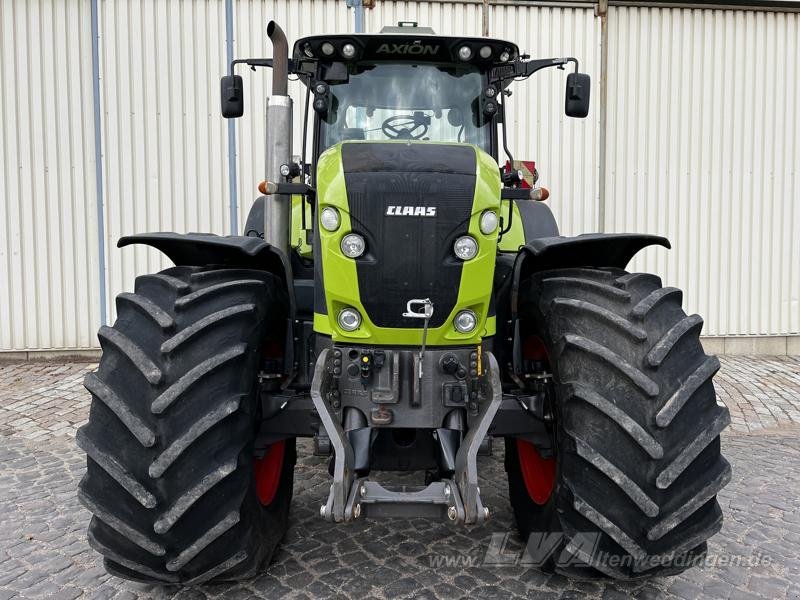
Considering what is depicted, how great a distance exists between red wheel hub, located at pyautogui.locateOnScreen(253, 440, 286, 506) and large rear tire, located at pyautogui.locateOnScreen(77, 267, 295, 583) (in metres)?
0.40

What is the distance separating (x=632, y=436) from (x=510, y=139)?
19.9 feet

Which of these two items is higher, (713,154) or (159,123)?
(159,123)

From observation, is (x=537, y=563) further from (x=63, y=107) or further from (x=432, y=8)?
(x=63, y=107)

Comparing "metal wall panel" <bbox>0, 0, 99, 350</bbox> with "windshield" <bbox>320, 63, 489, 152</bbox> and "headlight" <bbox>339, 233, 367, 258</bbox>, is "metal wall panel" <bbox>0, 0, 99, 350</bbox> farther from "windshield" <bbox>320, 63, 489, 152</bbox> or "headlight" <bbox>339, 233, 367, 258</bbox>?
"headlight" <bbox>339, 233, 367, 258</bbox>

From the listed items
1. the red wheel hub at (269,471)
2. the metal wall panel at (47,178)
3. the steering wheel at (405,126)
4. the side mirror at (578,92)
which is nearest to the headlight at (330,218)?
the red wheel hub at (269,471)

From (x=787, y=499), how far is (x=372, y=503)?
293 cm

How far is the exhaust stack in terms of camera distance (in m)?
2.96

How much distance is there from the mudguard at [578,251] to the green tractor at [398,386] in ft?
0.04

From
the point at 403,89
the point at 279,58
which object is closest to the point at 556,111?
the point at 403,89

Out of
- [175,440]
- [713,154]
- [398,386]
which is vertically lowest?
[175,440]

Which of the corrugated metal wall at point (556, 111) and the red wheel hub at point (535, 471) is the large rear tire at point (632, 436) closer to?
the red wheel hub at point (535, 471)

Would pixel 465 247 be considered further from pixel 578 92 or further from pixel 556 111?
pixel 556 111

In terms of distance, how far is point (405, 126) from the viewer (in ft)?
11.5

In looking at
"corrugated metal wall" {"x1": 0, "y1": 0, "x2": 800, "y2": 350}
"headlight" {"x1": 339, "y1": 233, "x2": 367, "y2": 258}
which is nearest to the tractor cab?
"headlight" {"x1": 339, "y1": 233, "x2": 367, "y2": 258}
